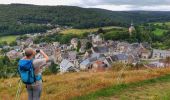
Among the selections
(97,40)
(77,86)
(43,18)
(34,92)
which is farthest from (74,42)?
(34,92)

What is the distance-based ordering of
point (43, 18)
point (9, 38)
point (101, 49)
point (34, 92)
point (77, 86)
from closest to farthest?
point (34, 92) → point (77, 86) → point (101, 49) → point (9, 38) → point (43, 18)

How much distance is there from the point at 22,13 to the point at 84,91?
159m

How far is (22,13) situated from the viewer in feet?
543

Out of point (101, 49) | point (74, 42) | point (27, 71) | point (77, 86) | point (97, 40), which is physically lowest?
point (74, 42)

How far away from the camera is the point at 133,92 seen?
390 inches

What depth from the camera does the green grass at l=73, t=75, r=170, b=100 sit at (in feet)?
30.3

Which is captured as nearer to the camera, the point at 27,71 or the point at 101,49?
the point at 27,71

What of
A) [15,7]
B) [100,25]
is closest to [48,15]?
[15,7]

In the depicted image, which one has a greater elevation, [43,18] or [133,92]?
[133,92]

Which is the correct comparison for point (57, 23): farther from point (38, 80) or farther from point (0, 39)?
point (38, 80)

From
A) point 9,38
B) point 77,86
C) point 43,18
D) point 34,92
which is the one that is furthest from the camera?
point 43,18

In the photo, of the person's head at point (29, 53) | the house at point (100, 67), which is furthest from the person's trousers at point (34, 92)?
the house at point (100, 67)

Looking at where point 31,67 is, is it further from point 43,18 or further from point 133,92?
point 43,18

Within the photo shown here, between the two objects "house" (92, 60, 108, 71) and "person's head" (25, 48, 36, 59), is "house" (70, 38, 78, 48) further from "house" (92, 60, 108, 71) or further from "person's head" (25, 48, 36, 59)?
"person's head" (25, 48, 36, 59)
